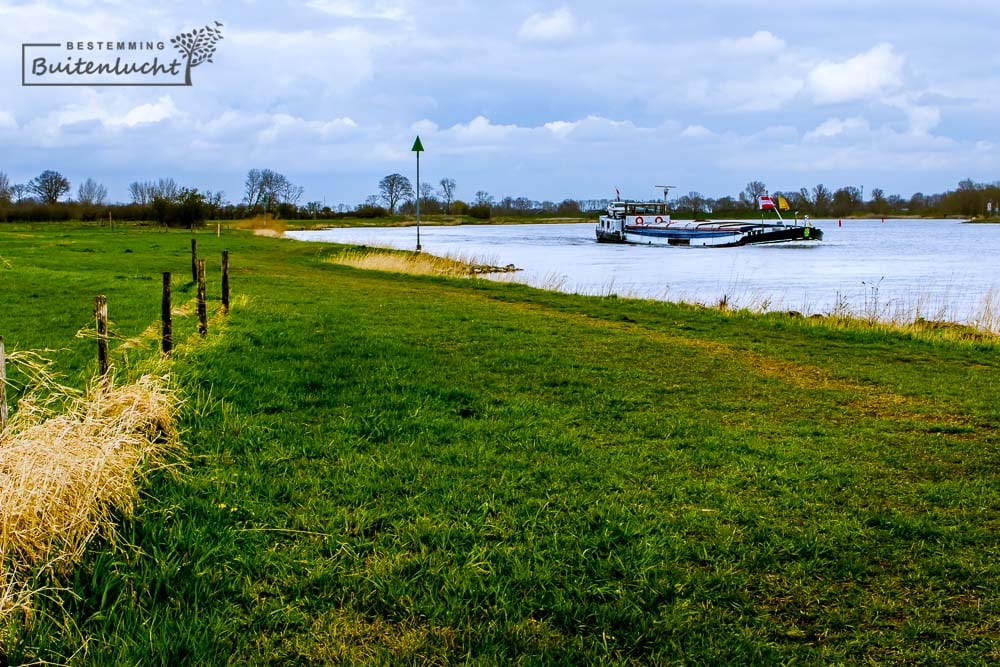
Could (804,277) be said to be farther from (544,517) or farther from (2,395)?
(2,395)

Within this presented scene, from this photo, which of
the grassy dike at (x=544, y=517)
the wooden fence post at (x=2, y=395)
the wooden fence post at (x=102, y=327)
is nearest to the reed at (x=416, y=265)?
the grassy dike at (x=544, y=517)

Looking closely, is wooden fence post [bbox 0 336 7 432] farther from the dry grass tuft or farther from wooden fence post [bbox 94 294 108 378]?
wooden fence post [bbox 94 294 108 378]

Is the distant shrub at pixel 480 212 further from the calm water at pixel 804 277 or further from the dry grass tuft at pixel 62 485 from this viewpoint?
the dry grass tuft at pixel 62 485

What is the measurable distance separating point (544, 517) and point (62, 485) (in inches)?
105

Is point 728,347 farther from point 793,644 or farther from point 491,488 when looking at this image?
point 793,644

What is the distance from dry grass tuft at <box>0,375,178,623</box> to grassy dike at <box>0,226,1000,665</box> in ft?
0.52

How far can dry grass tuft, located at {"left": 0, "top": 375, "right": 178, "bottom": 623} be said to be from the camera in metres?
3.79

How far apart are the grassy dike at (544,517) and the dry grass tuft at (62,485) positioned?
0.52 ft

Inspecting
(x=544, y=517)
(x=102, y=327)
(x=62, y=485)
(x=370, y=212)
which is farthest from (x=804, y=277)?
(x=370, y=212)

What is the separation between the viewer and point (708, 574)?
4.00 m

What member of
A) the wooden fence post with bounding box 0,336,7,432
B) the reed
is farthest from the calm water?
the wooden fence post with bounding box 0,336,7,432

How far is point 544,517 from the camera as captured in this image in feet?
15.4

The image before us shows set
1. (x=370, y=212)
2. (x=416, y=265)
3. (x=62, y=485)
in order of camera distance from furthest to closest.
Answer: (x=370, y=212) < (x=416, y=265) < (x=62, y=485)

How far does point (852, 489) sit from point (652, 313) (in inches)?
432
